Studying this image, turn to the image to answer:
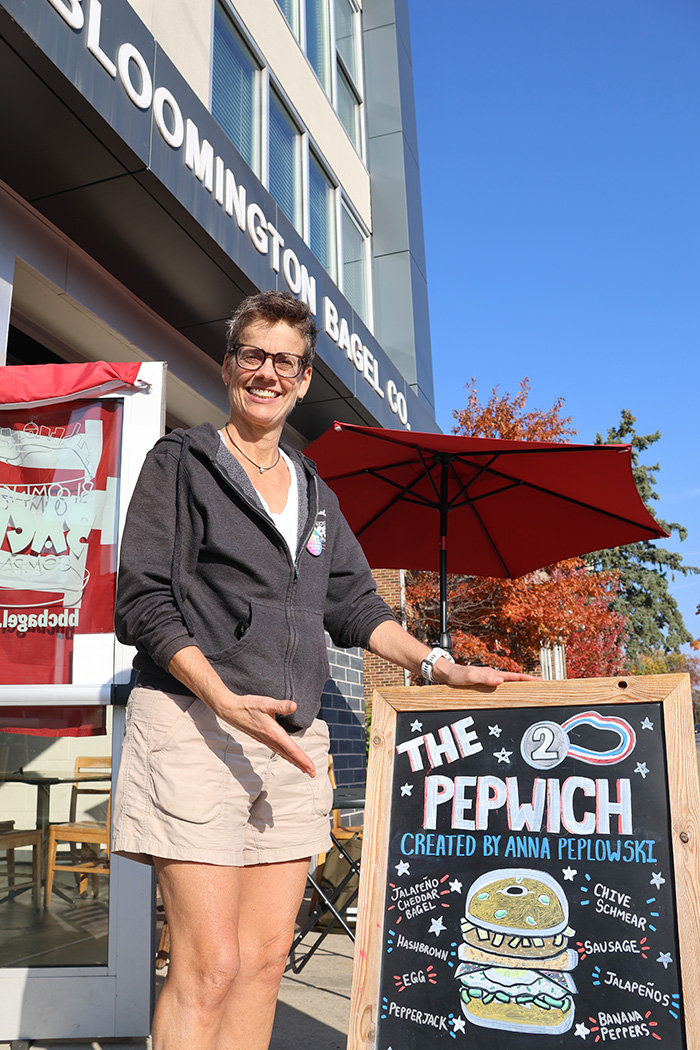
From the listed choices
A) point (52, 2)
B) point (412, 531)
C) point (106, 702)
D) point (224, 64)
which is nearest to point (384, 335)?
point (224, 64)

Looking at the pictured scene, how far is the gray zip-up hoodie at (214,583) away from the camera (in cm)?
174

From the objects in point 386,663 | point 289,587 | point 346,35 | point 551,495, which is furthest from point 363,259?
point 289,587

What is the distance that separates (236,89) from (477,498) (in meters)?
5.16

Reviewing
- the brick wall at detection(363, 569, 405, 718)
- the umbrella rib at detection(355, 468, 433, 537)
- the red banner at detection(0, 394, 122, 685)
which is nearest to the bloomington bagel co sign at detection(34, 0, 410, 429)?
the red banner at detection(0, 394, 122, 685)

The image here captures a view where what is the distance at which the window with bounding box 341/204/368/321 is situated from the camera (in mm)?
10297

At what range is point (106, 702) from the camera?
10.1 ft

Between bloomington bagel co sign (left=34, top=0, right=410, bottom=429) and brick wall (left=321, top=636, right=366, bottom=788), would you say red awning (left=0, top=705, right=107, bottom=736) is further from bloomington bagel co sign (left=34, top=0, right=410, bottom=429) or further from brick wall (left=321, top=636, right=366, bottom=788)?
brick wall (left=321, top=636, right=366, bottom=788)

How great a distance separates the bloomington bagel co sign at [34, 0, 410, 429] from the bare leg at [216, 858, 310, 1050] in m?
3.39

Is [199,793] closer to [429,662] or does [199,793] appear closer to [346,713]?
[429,662]

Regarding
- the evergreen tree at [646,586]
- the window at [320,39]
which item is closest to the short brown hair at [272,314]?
the window at [320,39]

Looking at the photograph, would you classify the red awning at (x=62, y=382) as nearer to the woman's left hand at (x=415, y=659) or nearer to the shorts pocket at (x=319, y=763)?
the woman's left hand at (x=415, y=659)

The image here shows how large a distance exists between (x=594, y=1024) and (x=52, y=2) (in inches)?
169

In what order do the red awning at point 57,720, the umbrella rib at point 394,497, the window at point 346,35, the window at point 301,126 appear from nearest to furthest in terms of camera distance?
1. the red awning at point 57,720
2. the umbrella rib at point 394,497
3. the window at point 301,126
4. the window at point 346,35

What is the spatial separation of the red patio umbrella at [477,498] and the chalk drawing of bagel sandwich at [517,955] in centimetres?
247
